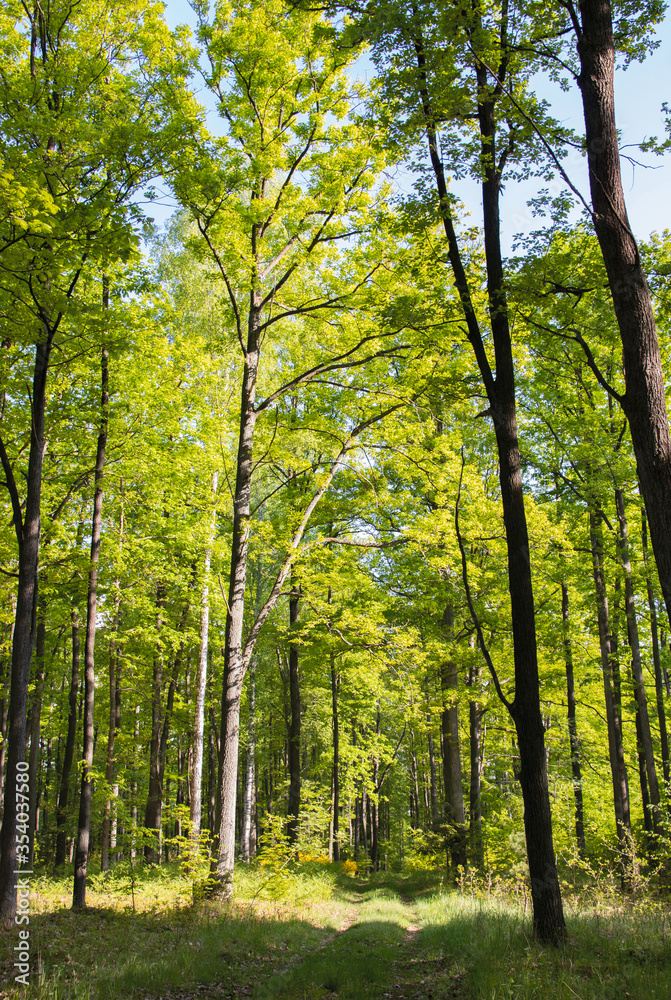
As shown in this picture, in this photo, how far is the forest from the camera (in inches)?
216

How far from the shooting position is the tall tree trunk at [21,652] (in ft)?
21.9

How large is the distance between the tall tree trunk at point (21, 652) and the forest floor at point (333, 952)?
0.81 meters

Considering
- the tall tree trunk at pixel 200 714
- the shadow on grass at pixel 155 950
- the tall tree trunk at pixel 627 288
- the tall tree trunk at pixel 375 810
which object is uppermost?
the tall tree trunk at pixel 627 288

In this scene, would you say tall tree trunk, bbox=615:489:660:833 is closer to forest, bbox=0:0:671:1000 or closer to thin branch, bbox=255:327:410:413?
forest, bbox=0:0:671:1000

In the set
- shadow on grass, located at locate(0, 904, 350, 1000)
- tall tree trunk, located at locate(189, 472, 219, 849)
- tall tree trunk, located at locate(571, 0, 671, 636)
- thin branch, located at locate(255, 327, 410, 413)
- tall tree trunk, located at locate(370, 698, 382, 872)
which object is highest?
thin branch, located at locate(255, 327, 410, 413)

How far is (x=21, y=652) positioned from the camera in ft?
24.3

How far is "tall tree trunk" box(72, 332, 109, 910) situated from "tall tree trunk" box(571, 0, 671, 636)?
648cm

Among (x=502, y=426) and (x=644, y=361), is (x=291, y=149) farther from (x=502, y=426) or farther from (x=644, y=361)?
(x=644, y=361)

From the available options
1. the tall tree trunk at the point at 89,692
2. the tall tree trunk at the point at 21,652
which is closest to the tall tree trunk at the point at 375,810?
the tall tree trunk at the point at 89,692

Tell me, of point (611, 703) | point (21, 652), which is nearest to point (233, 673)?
point (21, 652)

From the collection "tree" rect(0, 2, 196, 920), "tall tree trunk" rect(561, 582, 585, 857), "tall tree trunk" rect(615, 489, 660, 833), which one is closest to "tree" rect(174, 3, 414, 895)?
"tree" rect(0, 2, 196, 920)

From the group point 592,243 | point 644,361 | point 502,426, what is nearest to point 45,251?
point 502,426

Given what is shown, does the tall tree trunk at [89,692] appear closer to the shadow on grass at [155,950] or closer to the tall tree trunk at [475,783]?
the shadow on grass at [155,950]

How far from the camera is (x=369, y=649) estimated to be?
10.9 meters
